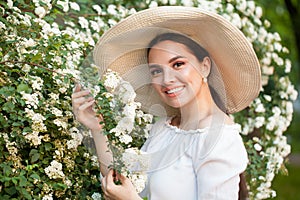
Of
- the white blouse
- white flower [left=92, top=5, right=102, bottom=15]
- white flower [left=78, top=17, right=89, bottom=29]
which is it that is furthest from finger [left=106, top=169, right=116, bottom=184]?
white flower [left=92, top=5, right=102, bottom=15]

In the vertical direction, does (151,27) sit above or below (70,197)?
above

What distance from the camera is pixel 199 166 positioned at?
7.72ft

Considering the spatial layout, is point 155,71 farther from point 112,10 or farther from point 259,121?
point 259,121

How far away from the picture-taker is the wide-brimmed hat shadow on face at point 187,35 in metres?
2.50

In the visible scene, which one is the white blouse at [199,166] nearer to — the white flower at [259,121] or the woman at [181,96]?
the woman at [181,96]

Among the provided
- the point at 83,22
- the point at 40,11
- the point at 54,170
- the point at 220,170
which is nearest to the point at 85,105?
the point at 54,170

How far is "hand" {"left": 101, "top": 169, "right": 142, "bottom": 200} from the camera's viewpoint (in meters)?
2.32

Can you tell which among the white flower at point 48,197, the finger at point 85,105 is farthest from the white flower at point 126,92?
the white flower at point 48,197

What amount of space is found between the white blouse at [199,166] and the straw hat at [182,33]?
185 millimetres

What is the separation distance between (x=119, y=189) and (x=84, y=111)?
1.08ft

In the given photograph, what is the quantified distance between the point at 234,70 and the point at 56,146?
0.79m

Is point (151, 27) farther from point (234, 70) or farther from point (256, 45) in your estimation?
point (256, 45)

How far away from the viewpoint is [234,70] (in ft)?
8.91

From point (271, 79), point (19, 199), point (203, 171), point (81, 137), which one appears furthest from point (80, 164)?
point (271, 79)
